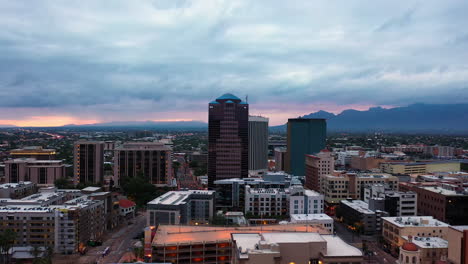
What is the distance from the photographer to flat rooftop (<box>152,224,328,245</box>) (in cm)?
3909

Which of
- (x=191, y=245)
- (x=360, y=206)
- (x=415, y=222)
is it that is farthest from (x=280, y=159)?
(x=191, y=245)

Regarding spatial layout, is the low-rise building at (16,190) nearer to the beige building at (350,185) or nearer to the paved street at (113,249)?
the paved street at (113,249)

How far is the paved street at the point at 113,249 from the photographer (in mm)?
45344

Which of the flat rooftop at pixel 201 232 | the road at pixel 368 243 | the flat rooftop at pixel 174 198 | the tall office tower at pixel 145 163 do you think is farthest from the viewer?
the tall office tower at pixel 145 163

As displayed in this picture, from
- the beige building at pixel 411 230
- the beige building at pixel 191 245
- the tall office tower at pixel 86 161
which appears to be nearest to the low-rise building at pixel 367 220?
the beige building at pixel 411 230

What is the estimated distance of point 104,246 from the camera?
51188mm

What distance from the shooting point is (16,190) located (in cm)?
6688

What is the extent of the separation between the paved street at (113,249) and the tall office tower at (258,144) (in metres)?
59.6

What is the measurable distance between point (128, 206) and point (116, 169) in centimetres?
2828

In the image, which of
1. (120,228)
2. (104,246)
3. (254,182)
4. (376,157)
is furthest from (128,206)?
(376,157)

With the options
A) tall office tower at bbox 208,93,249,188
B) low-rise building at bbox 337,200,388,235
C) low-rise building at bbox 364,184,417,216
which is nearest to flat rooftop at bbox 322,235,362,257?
low-rise building at bbox 337,200,388,235

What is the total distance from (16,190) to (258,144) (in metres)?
69.0

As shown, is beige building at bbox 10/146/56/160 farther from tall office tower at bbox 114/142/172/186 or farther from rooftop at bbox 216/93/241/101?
rooftop at bbox 216/93/241/101

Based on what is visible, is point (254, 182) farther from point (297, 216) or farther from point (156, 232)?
point (156, 232)
